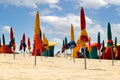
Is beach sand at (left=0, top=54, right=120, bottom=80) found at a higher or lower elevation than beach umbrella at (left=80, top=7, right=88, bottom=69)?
lower

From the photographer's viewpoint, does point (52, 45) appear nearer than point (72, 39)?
No

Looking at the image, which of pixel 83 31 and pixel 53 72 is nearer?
pixel 53 72

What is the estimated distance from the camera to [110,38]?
26.4 metres

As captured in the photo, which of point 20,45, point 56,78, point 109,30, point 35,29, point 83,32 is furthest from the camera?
point 20,45

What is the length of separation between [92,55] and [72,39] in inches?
876

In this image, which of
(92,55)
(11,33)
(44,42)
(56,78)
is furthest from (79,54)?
(56,78)

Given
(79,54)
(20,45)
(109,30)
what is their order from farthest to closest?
(79,54)
(20,45)
(109,30)

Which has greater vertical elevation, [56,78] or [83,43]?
[83,43]

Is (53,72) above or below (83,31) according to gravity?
below

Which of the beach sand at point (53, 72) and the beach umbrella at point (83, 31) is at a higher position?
the beach umbrella at point (83, 31)

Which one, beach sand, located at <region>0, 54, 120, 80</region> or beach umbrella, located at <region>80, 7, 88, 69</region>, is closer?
beach sand, located at <region>0, 54, 120, 80</region>

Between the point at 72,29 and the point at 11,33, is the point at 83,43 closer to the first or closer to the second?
the point at 72,29

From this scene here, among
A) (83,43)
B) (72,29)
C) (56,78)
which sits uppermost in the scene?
(72,29)

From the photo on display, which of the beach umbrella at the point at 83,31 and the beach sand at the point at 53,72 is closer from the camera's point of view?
the beach sand at the point at 53,72
